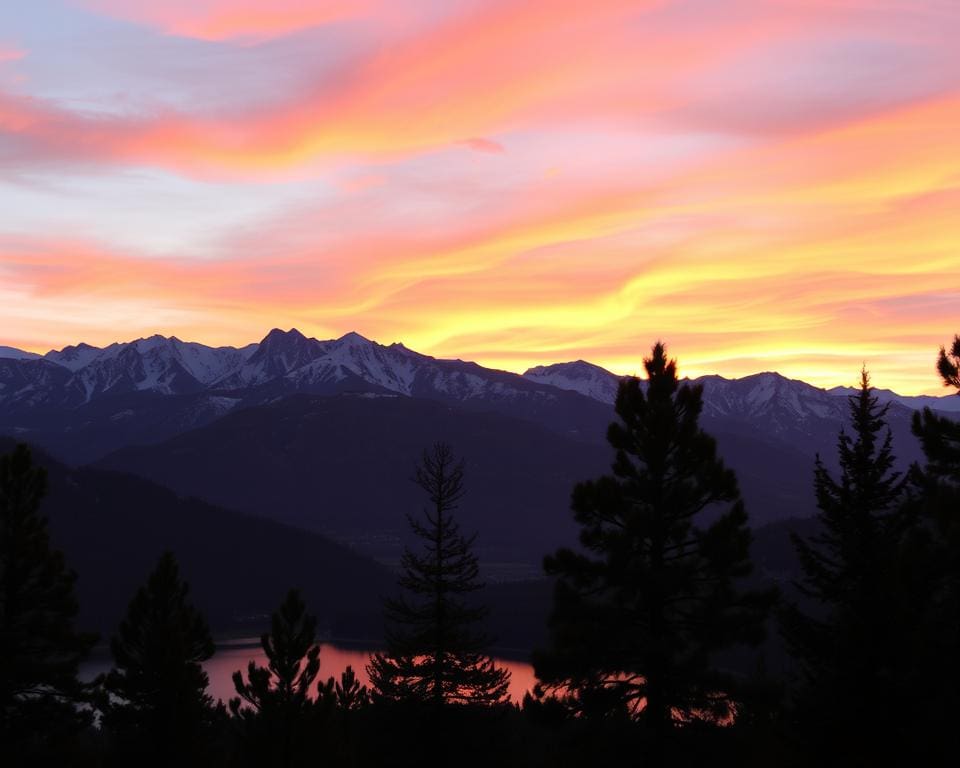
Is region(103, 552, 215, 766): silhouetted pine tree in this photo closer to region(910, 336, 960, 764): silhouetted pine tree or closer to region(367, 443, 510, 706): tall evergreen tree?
region(367, 443, 510, 706): tall evergreen tree

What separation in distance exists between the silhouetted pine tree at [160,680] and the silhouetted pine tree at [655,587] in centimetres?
2202

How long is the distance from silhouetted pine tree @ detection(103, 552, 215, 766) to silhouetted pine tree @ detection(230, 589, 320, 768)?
8.48 ft

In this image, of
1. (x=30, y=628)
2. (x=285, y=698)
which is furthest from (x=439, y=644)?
(x=285, y=698)

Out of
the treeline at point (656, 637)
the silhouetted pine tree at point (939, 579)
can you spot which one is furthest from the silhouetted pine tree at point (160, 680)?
the silhouetted pine tree at point (939, 579)

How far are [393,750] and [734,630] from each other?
14400mm

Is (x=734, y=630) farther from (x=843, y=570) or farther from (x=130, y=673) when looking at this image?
(x=130, y=673)

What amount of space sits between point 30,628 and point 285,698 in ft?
46.8

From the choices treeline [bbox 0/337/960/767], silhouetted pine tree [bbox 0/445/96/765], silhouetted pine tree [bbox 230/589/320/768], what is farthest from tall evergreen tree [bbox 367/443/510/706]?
silhouetted pine tree [bbox 0/445/96/765]

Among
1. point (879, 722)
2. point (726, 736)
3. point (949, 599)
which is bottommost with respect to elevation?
point (726, 736)

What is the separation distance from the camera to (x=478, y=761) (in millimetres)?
36719

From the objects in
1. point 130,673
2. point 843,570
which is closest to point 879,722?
point 843,570

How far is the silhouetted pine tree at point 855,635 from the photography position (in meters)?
22.0

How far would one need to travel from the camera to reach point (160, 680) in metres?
46.3

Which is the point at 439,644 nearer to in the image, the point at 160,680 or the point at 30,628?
the point at 30,628
